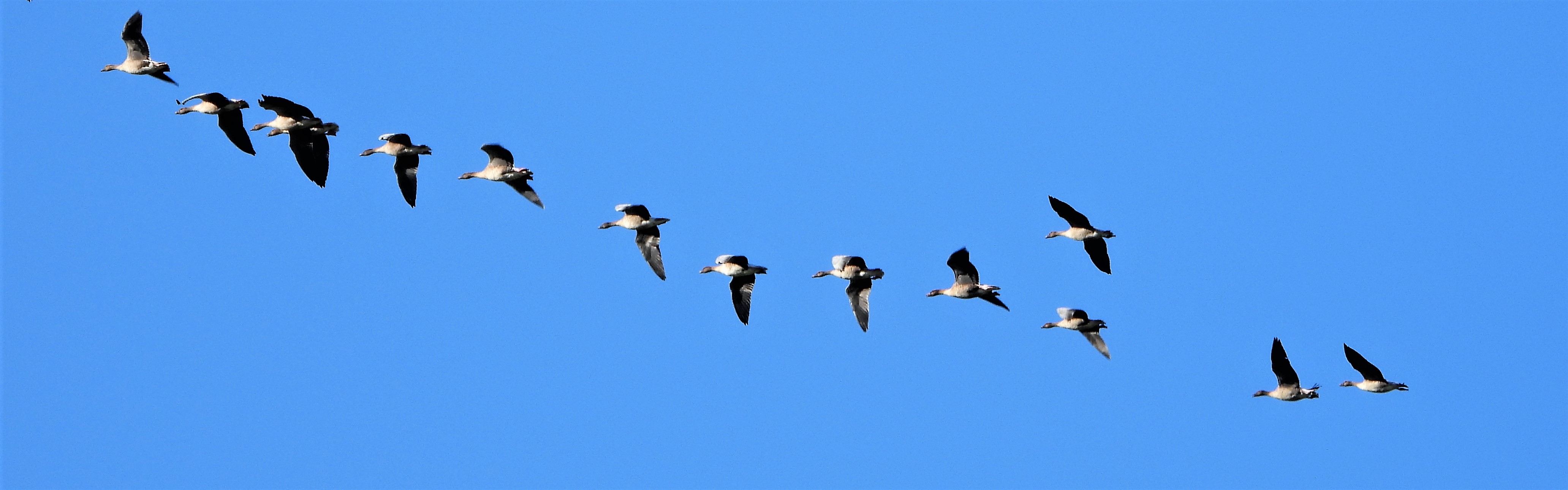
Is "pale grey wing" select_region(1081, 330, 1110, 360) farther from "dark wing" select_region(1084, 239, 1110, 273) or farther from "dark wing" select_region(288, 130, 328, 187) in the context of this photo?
"dark wing" select_region(288, 130, 328, 187)

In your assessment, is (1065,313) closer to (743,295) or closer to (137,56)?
(743,295)

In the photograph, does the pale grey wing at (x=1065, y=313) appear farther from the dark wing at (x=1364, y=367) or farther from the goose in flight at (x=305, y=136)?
the goose in flight at (x=305, y=136)

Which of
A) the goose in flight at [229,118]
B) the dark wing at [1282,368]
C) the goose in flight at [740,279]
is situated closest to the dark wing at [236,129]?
the goose in flight at [229,118]

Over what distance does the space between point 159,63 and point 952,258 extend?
61.9 feet

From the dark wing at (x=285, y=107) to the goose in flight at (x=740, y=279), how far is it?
10.3m

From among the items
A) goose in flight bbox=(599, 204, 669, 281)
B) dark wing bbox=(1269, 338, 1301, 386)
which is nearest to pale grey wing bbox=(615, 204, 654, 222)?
goose in flight bbox=(599, 204, 669, 281)

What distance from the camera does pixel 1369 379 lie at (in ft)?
188

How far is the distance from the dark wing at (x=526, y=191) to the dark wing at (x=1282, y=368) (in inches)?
694

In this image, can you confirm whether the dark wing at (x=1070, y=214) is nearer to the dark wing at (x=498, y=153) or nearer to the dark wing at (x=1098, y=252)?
the dark wing at (x=1098, y=252)

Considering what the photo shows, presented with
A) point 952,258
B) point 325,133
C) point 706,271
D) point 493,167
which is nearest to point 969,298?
point 952,258

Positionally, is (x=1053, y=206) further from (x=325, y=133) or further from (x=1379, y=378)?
(x=325, y=133)

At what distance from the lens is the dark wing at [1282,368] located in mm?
56781

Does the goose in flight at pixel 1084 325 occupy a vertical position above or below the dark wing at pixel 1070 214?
below

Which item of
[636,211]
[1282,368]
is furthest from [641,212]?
[1282,368]
